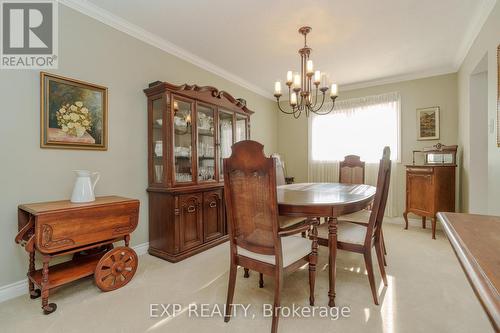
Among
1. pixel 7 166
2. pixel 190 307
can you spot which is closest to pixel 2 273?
pixel 7 166

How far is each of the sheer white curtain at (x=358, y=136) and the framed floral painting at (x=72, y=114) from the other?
12.3 ft

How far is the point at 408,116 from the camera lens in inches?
158

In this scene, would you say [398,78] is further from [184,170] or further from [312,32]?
[184,170]

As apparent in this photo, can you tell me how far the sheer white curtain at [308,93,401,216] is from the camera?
162 inches

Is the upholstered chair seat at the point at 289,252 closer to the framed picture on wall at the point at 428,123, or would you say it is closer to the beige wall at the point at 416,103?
the beige wall at the point at 416,103

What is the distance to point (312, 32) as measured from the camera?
2668 mm

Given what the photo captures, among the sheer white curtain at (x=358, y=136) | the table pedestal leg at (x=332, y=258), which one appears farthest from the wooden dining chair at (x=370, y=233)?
the sheer white curtain at (x=358, y=136)

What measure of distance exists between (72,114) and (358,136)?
14.0 ft

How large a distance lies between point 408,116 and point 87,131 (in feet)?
15.2

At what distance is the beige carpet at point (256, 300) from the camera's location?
1530mm

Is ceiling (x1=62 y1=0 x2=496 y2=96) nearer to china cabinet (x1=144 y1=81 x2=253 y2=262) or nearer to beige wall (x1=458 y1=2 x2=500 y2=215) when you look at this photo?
beige wall (x1=458 y1=2 x2=500 y2=215)

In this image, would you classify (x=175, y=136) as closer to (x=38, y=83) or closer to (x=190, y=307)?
(x=38, y=83)

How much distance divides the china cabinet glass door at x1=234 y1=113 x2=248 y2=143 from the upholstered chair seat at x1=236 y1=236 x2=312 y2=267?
219cm

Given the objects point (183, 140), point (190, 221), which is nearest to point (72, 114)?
point (183, 140)
